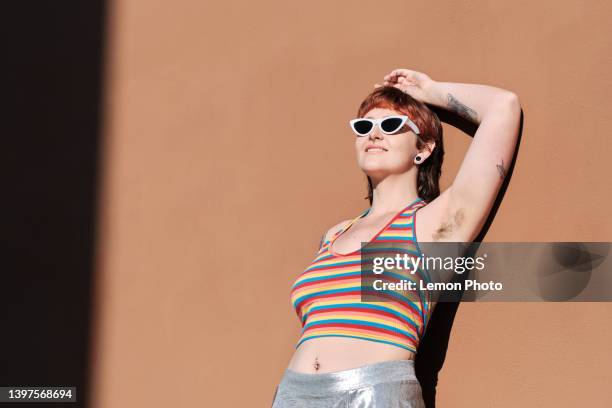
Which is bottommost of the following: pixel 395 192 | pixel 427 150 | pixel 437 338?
pixel 437 338

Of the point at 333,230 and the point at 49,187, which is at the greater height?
the point at 49,187

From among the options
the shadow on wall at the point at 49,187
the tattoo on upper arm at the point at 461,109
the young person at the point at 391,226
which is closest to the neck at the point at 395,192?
the young person at the point at 391,226

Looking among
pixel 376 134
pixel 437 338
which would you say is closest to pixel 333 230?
pixel 376 134

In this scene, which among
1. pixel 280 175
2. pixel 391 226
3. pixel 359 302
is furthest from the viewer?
pixel 280 175

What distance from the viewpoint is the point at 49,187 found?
144 inches

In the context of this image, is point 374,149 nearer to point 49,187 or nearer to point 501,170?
point 501,170

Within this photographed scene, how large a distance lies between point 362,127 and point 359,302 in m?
0.67

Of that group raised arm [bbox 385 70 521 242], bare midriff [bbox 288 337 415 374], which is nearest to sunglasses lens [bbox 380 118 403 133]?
raised arm [bbox 385 70 521 242]

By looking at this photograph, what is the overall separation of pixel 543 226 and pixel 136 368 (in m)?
1.70

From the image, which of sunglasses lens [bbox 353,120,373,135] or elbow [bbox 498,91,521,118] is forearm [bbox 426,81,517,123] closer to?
elbow [bbox 498,91,521,118]

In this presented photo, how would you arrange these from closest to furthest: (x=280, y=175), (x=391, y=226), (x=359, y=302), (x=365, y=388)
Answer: (x=365, y=388) → (x=359, y=302) → (x=391, y=226) → (x=280, y=175)

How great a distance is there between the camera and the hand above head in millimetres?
2842

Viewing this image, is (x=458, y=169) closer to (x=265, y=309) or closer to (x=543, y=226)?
(x=543, y=226)

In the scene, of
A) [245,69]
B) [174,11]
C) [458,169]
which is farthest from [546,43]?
[174,11]
